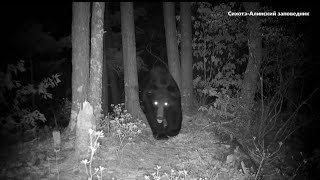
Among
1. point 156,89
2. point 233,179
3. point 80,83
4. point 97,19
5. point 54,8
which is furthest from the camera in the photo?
point 54,8

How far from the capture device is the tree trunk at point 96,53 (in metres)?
6.45

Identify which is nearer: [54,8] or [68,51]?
[54,8]

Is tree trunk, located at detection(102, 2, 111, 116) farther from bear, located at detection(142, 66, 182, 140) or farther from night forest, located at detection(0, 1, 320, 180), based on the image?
bear, located at detection(142, 66, 182, 140)

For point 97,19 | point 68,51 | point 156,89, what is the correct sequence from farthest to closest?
1. point 68,51
2. point 156,89
3. point 97,19

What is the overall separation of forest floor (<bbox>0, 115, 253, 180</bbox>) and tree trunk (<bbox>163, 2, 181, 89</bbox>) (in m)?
3.13

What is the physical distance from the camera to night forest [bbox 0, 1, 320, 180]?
18.2ft

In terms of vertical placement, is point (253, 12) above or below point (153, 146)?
above

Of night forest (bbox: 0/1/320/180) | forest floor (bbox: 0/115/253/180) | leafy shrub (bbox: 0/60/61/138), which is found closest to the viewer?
leafy shrub (bbox: 0/60/61/138)

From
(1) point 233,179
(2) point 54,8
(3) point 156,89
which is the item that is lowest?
(1) point 233,179

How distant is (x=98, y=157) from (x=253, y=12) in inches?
227

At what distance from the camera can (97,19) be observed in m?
6.45

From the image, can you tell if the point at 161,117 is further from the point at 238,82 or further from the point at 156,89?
the point at 238,82

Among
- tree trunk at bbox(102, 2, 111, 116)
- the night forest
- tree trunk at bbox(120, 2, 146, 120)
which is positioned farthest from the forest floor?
tree trunk at bbox(102, 2, 111, 116)

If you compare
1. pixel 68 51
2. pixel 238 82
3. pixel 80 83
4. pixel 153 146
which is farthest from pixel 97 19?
pixel 68 51
